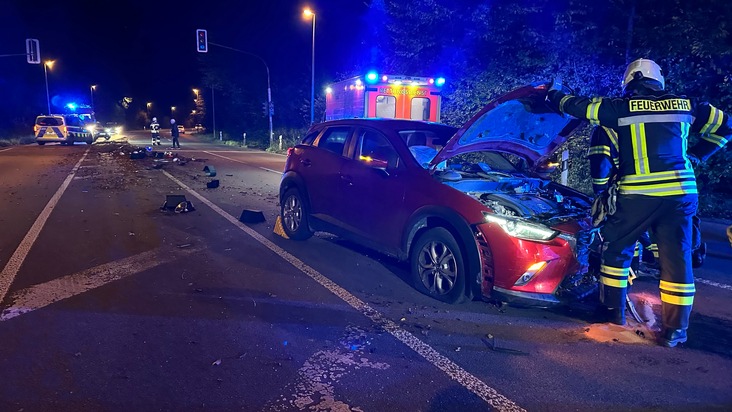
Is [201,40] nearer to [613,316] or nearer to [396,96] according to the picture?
[396,96]

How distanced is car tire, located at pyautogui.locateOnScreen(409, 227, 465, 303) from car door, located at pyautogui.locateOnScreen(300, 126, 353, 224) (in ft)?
4.86

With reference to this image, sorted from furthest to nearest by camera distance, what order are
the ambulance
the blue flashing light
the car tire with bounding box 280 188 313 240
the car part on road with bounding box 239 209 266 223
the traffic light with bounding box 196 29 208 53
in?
the traffic light with bounding box 196 29 208 53
the ambulance
the blue flashing light
the car part on road with bounding box 239 209 266 223
the car tire with bounding box 280 188 313 240

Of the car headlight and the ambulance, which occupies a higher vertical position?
the ambulance

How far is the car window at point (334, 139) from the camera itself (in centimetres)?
634

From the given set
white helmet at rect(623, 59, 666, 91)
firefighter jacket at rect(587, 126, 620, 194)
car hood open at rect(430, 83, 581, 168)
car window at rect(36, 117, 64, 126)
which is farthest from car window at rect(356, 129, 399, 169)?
car window at rect(36, 117, 64, 126)

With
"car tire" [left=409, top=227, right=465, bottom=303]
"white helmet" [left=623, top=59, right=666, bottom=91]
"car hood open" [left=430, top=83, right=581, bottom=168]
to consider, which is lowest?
"car tire" [left=409, top=227, right=465, bottom=303]

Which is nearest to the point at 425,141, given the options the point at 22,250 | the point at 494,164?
the point at 494,164

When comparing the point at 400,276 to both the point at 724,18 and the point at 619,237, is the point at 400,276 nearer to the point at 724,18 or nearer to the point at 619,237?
the point at 619,237

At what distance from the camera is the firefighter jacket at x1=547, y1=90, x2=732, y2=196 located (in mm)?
3936

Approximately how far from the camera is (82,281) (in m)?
5.38

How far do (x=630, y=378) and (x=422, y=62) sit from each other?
18.5 metres

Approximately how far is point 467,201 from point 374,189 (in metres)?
1.31

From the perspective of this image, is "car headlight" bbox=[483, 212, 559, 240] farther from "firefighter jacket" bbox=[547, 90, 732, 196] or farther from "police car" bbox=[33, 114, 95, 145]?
"police car" bbox=[33, 114, 95, 145]

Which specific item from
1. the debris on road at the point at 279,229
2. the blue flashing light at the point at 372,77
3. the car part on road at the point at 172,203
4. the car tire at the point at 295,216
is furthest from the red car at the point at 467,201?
the blue flashing light at the point at 372,77
